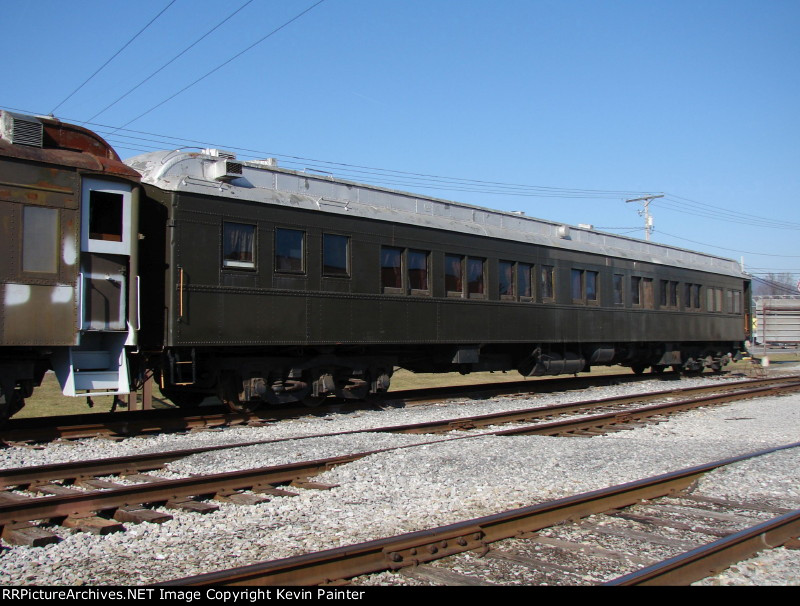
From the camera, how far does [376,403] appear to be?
44.0ft

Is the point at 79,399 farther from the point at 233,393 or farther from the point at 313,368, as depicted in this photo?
the point at 313,368

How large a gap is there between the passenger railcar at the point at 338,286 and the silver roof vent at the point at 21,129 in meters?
1.57

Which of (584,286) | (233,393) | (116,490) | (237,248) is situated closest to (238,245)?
(237,248)

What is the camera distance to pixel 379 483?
281 inches

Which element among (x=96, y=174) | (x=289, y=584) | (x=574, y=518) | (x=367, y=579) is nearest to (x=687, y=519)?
(x=574, y=518)

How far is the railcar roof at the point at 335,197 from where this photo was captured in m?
10.7

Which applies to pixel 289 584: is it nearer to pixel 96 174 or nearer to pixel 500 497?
pixel 500 497

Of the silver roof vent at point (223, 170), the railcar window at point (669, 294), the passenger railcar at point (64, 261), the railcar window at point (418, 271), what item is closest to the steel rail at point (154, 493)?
the passenger railcar at point (64, 261)

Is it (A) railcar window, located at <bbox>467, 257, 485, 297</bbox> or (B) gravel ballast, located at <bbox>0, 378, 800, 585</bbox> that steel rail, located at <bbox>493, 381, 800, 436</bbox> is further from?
(A) railcar window, located at <bbox>467, 257, 485, 297</bbox>

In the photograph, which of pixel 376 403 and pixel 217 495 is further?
pixel 376 403

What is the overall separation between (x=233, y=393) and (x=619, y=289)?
37.0 ft

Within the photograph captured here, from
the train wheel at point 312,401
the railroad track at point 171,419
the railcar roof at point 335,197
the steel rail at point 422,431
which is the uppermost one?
the railcar roof at point 335,197

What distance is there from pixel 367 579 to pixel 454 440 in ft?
16.5

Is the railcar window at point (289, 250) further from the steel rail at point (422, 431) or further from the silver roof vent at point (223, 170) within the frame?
the steel rail at point (422, 431)
